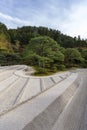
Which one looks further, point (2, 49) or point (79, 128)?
point (2, 49)

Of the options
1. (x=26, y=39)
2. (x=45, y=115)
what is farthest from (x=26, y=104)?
(x=26, y=39)

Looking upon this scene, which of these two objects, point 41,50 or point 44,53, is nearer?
point 41,50

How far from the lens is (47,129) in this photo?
456 cm

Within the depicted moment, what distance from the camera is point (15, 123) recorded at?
435 centimetres

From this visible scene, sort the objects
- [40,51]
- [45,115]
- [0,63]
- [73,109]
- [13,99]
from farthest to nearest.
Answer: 1. [0,63]
2. [40,51]
3. [13,99]
4. [73,109]
5. [45,115]

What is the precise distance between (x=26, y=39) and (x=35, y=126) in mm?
51974

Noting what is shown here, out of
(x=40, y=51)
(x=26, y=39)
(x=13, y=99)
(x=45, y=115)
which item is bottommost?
(x=13, y=99)

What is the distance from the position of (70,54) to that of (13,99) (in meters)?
29.2

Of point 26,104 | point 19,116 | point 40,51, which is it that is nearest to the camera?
point 19,116

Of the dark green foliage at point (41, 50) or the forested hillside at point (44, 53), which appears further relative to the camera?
the forested hillside at point (44, 53)

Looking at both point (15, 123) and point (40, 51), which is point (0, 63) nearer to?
point (40, 51)

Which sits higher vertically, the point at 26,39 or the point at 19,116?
the point at 26,39

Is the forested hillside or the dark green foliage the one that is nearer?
the dark green foliage

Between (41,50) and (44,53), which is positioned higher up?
(41,50)
